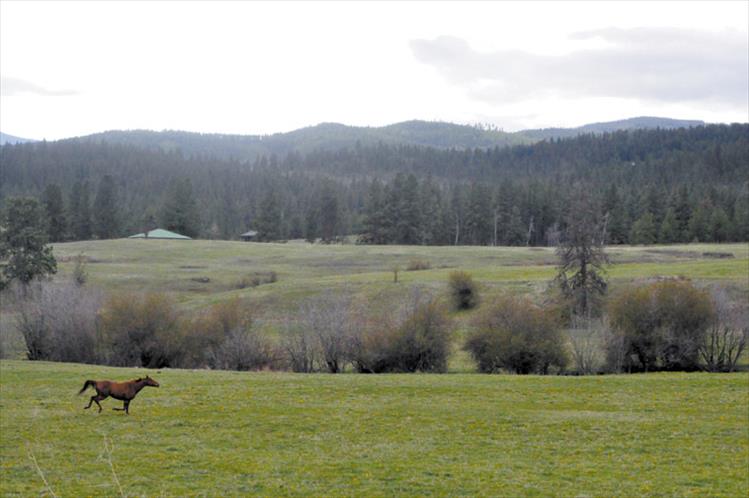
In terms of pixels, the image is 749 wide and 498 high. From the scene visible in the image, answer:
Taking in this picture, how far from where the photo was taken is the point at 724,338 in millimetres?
38406

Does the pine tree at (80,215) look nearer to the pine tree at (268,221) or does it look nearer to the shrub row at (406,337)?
the pine tree at (268,221)

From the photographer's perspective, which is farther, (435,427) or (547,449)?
(435,427)

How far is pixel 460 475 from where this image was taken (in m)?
15.7

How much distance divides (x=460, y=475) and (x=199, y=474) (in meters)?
5.76

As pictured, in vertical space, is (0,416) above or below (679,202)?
below

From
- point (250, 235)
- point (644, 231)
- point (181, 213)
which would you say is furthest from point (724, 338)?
point (250, 235)

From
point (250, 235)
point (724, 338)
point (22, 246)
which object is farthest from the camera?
point (250, 235)

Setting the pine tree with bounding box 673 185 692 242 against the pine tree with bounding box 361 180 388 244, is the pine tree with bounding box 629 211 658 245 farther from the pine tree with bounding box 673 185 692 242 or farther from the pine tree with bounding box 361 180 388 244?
the pine tree with bounding box 361 180 388 244

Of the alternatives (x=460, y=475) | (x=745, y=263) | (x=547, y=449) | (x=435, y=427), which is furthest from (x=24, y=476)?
(x=745, y=263)

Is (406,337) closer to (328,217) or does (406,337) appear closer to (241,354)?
(241,354)

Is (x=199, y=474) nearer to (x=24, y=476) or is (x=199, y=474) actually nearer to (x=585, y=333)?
(x=24, y=476)

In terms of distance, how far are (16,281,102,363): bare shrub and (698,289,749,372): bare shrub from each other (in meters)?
34.5

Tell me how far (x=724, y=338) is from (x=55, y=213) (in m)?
113

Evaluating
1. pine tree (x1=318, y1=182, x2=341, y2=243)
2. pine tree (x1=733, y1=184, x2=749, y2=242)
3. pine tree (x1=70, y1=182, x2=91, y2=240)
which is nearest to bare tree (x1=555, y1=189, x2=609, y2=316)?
pine tree (x1=733, y1=184, x2=749, y2=242)
